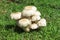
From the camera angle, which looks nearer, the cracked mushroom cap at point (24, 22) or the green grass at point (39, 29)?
the cracked mushroom cap at point (24, 22)

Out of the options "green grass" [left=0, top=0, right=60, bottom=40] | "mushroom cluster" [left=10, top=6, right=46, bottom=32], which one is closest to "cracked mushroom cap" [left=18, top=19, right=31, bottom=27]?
"mushroom cluster" [left=10, top=6, right=46, bottom=32]

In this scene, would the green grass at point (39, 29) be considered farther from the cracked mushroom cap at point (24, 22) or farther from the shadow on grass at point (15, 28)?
the cracked mushroom cap at point (24, 22)

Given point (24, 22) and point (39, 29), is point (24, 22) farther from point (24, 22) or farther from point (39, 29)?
point (39, 29)

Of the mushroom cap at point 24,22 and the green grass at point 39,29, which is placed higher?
the mushroom cap at point 24,22

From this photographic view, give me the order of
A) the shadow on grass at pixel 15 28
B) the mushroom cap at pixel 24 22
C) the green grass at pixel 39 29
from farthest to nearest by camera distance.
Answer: the shadow on grass at pixel 15 28
the green grass at pixel 39 29
the mushroom cap at pixel 24 22

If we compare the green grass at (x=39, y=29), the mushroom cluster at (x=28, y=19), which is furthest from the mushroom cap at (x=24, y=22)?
the green grass at (x=39, y=29)

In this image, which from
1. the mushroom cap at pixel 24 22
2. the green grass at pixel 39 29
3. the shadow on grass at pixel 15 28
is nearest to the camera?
the mushroom cap at pixel 24 22

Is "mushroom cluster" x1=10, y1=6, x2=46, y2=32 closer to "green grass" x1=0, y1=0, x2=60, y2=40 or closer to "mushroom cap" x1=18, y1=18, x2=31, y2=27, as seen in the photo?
"mushroom cap" x1=18, y1=18, x2=31, y2=27
